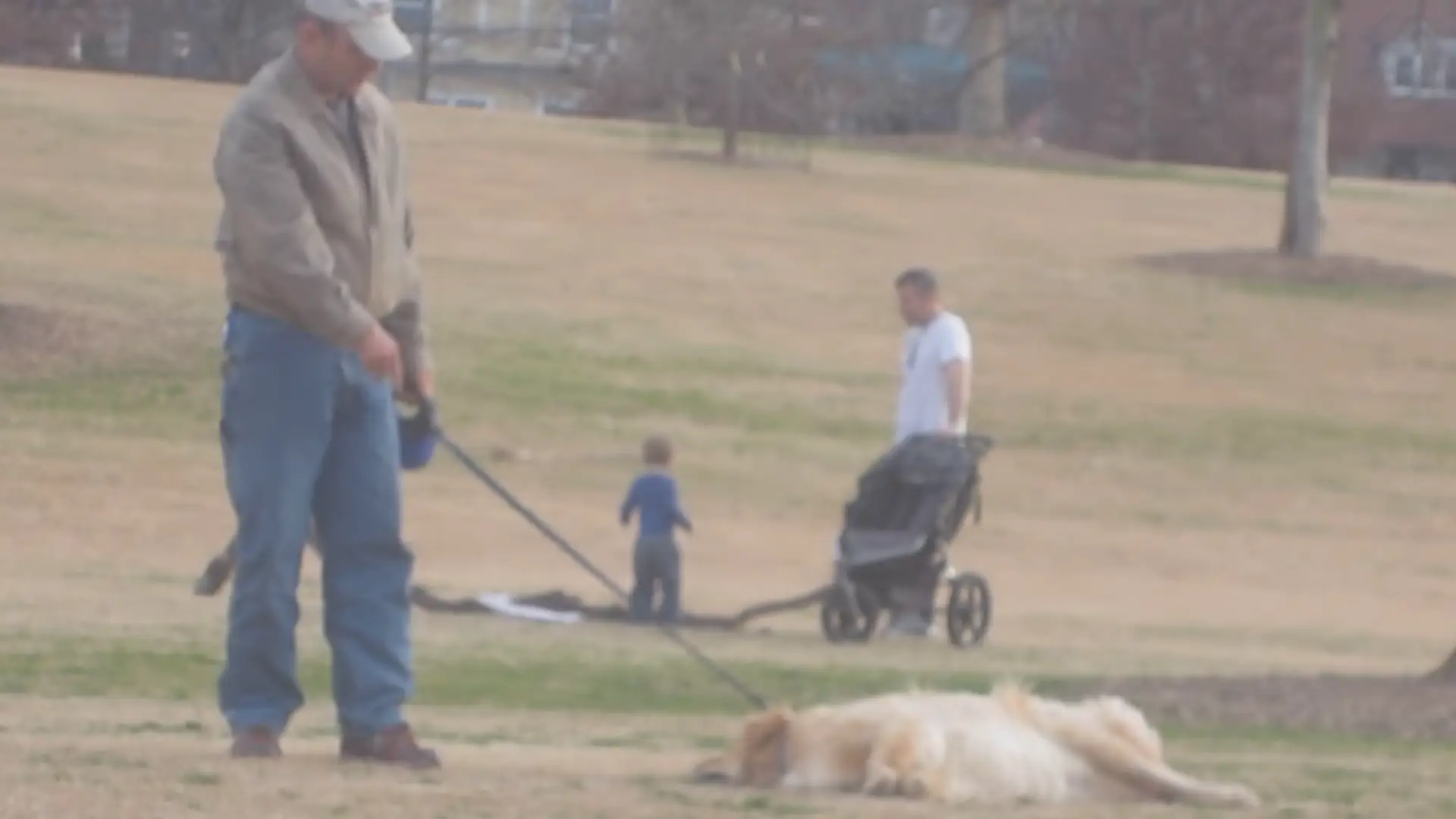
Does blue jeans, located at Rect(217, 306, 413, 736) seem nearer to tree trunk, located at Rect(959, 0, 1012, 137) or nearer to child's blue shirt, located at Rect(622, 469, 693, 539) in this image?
child's blue shirt, located at Rect(622, 469, 693, 539)

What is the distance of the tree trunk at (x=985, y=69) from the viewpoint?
56.4 meters

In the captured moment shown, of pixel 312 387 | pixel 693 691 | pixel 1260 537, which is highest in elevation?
pixel 312 387

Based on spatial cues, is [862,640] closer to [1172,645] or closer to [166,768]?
[1172,645]

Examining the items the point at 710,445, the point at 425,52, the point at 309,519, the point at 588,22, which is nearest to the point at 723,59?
the point at 425,52

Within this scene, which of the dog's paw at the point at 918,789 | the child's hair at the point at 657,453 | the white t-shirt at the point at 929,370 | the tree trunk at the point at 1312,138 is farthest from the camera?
the tree trunk at the point at 1312,138

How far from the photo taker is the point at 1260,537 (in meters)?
26.3

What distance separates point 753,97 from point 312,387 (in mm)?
49654

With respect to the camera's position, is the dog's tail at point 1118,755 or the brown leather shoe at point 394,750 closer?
the dog's tail at point 1118,755

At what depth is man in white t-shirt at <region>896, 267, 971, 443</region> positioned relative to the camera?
16094mm

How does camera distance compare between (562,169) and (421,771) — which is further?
(562,169)

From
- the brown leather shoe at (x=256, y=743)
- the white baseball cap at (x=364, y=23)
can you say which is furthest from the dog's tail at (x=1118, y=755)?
the white baseball cap at (x=364, y=23)

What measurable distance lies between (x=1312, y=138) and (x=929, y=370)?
927 inches

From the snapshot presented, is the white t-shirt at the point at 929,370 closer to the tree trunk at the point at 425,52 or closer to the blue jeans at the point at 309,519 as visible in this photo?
the blue jeans at the point at 309,519

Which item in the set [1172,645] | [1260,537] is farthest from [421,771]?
[1260,537]
